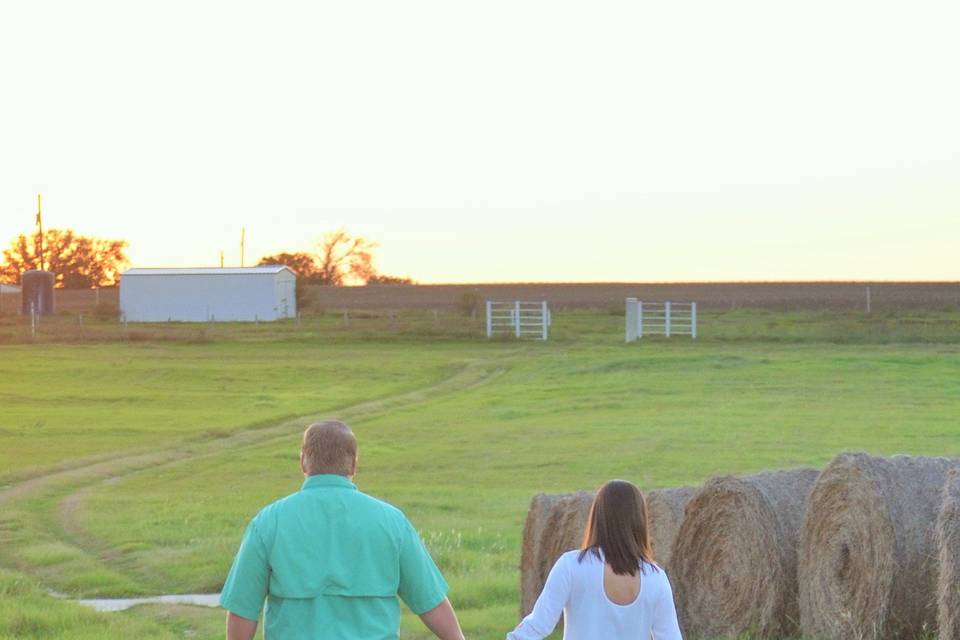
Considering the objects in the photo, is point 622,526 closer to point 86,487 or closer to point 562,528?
point 562,528

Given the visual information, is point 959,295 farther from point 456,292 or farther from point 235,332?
point 235,332

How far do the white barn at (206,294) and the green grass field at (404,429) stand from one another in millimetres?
21604

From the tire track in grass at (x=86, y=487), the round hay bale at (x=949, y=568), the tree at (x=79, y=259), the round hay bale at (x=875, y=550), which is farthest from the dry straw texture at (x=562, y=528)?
the tree at (x=79, y=259)

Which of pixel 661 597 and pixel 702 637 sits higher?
pixel 661 597

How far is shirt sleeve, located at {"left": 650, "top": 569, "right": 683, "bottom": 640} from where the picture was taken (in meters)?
5.41

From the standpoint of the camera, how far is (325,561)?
521 cm

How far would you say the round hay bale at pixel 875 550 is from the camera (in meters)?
8.88

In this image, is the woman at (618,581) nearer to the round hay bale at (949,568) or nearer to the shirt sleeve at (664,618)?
the shirt sleeve at (664,618)

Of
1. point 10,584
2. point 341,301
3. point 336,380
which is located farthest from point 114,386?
point 341,301

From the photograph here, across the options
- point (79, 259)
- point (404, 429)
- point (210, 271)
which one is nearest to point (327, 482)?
point (404, 429)

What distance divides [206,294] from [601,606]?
7642cm

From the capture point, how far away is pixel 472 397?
35.0 metres

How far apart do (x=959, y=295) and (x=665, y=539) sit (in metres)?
115

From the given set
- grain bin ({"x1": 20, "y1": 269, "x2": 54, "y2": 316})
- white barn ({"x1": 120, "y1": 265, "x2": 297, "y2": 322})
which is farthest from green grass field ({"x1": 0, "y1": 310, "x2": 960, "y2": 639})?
grain bin ({"x1": 20, "y1": 269, "x2": 54, "y2": 316})
